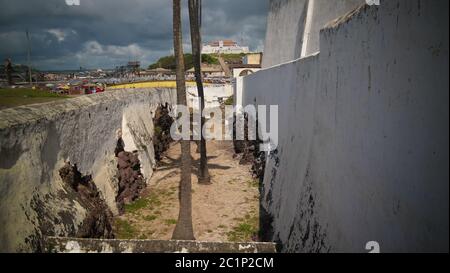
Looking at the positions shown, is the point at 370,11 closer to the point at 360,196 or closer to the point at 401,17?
the point at 401,17

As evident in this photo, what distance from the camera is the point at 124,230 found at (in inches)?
306

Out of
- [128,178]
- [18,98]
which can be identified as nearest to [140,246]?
[128,178]

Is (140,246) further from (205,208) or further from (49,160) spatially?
(205,208)

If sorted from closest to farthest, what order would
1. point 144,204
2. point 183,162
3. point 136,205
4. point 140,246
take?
point 140,246
point 183,162
point 136,205
point 144,204

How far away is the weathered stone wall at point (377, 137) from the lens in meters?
2.26

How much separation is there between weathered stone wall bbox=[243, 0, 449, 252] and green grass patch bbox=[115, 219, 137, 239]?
3520mm

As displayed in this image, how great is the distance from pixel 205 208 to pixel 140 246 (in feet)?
17.0

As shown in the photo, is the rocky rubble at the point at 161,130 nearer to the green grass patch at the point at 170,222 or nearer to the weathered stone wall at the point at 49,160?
the weathered stone wall at the point at 49,160

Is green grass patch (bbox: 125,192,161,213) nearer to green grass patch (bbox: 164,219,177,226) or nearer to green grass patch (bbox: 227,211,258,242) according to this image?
green grass patch (bbox: 164,219,177,226)

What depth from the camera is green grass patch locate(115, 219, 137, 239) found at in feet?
24.7

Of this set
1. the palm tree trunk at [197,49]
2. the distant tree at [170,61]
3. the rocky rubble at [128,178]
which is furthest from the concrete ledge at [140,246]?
the distant tree at [170,61]

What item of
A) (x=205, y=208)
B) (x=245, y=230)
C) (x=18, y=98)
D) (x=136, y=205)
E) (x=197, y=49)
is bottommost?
(x=245, y=230)

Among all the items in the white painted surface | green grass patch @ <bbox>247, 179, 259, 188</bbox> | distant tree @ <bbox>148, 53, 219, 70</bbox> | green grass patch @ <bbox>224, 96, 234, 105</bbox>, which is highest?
distant tree @ <bbox>148, 53, 219, 70</bbox>

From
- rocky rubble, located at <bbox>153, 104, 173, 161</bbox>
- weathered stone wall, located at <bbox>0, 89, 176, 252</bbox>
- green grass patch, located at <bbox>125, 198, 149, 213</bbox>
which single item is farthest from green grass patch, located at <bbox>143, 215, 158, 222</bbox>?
rocky rubble, located at <bbox>153, 104, 173, 161</bbox>
